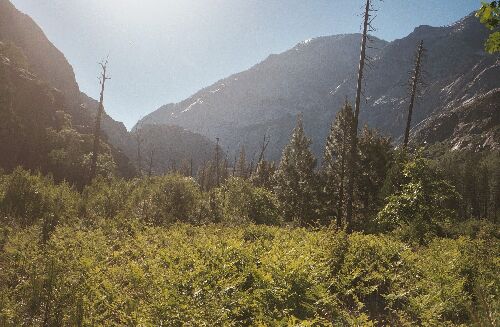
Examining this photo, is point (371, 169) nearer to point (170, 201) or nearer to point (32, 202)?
point (170, 201)

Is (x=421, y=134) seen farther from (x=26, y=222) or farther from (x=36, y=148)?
(x=26, y=222)

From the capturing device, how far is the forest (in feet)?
19.6

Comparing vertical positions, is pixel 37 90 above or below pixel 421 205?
above

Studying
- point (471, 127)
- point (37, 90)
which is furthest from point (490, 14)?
point (471, 127)

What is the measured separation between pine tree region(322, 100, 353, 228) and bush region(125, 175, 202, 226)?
1569cm

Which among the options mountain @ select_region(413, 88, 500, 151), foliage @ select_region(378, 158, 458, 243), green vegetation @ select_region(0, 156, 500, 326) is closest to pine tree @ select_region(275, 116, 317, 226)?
foliage @ select_region(378, 158, 458, 243)

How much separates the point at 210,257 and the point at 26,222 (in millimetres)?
10848

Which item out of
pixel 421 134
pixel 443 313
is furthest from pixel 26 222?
pixel 421 134

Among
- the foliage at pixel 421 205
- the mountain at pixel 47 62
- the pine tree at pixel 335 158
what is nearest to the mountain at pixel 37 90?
the mountain at pixel 47 62

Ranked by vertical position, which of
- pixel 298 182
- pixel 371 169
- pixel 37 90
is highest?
pixel 37 90

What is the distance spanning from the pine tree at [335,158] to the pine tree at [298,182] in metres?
1.45

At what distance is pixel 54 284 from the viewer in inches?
307

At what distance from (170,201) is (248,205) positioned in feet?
16.6

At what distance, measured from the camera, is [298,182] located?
37.7 metres
